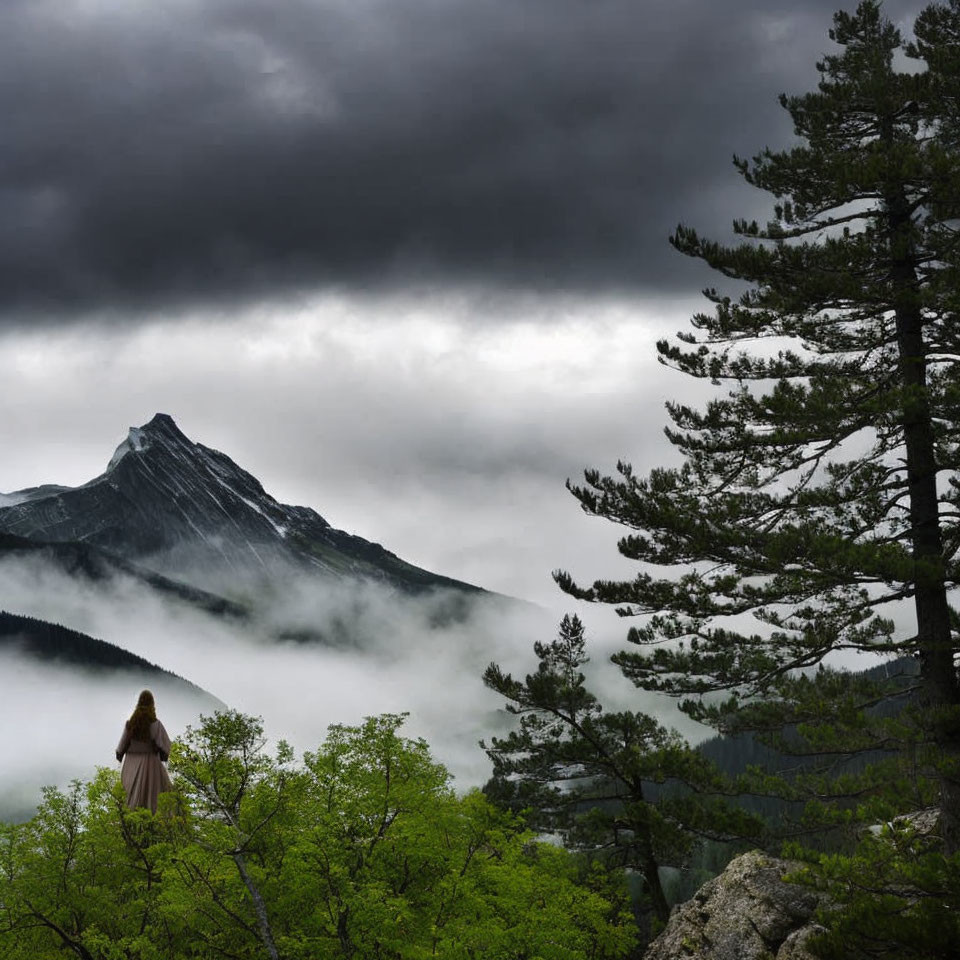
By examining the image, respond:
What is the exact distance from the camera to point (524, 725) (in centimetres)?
2492

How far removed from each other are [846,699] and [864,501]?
3122mm

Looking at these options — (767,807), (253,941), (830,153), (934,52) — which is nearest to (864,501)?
(830,153)

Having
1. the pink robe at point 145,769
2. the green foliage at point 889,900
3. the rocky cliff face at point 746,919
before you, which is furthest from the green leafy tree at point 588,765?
the pink robe at point 145,769

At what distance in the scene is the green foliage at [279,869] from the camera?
13.5m

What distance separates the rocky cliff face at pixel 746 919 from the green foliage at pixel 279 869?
4.82 ft

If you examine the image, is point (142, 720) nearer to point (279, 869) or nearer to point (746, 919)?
point (279, 869)

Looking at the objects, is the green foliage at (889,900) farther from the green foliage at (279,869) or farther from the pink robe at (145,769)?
the pink robe at (145,769)

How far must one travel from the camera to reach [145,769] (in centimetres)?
1748

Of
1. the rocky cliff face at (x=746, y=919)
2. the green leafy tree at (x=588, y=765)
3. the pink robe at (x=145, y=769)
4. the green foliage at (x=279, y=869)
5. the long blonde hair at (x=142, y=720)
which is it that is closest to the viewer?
the green foliage at (x=279, y=869)

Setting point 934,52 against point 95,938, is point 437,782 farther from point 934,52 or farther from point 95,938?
point 934,52

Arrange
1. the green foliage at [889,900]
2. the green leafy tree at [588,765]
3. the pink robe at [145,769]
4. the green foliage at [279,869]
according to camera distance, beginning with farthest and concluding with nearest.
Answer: the green leafy tree at [588,765]
the pink robe at [145,769]
the green foliage at [279,869]
the green foliage at [889,900]

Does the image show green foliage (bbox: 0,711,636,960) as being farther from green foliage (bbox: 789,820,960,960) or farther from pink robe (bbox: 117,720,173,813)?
green foliage (bbox: 789,820,960,960)

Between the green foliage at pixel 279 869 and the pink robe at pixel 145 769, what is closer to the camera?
the green foliage at pixel 279 869

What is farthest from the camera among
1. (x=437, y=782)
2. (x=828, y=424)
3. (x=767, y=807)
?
(x=767, y=807)
